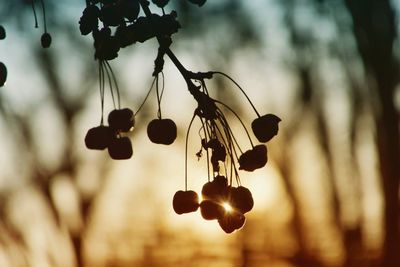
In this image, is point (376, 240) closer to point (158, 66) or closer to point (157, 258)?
point (157, 258)

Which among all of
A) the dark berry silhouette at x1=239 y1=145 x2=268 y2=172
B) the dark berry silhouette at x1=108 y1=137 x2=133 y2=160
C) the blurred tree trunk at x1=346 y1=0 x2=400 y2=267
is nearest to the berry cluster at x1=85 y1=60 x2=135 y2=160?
the dark berry silhouette at x1=108 y1=137 x2=133 y2=160

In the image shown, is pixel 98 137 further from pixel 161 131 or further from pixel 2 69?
pixel 2 69

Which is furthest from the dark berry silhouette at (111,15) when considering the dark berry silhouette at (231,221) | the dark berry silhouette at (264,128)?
the dark berry silhouette at (231,221)

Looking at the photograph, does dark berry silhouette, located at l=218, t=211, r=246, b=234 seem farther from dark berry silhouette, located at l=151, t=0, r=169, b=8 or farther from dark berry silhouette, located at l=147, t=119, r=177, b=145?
dark berry silhouette, located at l=151, t=0, r=169, b=8

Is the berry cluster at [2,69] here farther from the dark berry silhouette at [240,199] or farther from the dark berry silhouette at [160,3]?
the dark berry silhouette at [240,199]

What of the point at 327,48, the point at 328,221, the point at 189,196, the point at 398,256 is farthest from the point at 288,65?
the point at 189,196

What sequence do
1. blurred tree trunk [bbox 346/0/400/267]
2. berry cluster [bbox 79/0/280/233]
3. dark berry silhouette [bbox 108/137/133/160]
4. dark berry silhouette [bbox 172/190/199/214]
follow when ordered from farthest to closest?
blurred tree trunk [bbox 346/0/400/267]
dark berry silhouette [bbox 172/190/199/214]
dark berry silhouette [bbox 108/137/133/160]
berry cluster [bbox 79/0/280/233]

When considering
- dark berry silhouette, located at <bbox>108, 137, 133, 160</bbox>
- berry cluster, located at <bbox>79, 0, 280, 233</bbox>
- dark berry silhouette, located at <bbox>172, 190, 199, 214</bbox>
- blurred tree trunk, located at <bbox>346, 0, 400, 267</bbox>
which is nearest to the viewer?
berry cluster, located at <bbox>79, 0, 280, 233</bbox>

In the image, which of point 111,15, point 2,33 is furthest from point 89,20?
point 2,33
